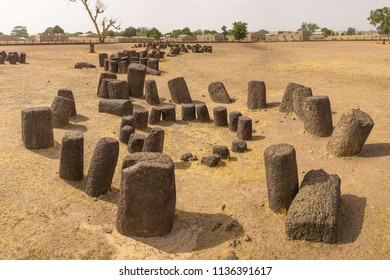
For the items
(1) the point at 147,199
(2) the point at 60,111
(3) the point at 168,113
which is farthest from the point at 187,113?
(1) the point at 147,199

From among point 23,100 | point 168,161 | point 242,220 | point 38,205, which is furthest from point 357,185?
point 23,100

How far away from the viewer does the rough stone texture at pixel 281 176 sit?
7594mm

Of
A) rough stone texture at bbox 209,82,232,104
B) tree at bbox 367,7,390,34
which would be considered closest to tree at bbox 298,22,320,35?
tree at bbox 367,7,390,34

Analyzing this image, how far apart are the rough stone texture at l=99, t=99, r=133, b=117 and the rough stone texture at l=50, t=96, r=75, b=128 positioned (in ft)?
6.40

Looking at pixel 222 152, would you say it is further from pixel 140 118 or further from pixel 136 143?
pixel 140 118

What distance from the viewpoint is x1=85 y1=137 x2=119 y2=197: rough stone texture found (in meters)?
8.45

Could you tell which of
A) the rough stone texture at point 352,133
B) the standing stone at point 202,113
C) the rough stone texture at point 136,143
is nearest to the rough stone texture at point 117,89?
the standing stone at point 202,113

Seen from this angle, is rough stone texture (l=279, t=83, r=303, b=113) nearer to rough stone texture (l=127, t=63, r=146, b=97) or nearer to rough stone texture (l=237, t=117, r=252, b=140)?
rough stone texture (l=237, t=117, r=252, b=140)

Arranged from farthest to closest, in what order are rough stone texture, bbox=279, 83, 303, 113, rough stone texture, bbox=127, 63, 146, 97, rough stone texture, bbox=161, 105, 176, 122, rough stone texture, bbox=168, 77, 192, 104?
rough stone texture, bbox=127, 63, 146, 97 → rough stone texture, bbox=168, 77, 192, 104 → rough stone texture, bbox=279, 83, 303, 113 → rough stone texture, bbox=161, 105, 176, 122

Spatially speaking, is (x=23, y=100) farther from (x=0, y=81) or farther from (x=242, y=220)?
(x=242, y=220)

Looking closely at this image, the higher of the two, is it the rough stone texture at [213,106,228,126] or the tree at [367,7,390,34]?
the tree at [367,7,390,34]

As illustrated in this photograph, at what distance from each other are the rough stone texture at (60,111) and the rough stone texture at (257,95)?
738 cm

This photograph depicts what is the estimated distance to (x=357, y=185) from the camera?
8.46 metres

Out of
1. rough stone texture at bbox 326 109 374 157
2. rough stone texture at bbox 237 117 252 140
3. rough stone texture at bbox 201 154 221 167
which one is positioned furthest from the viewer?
rough stone texture at bbox 237 117 252 140
